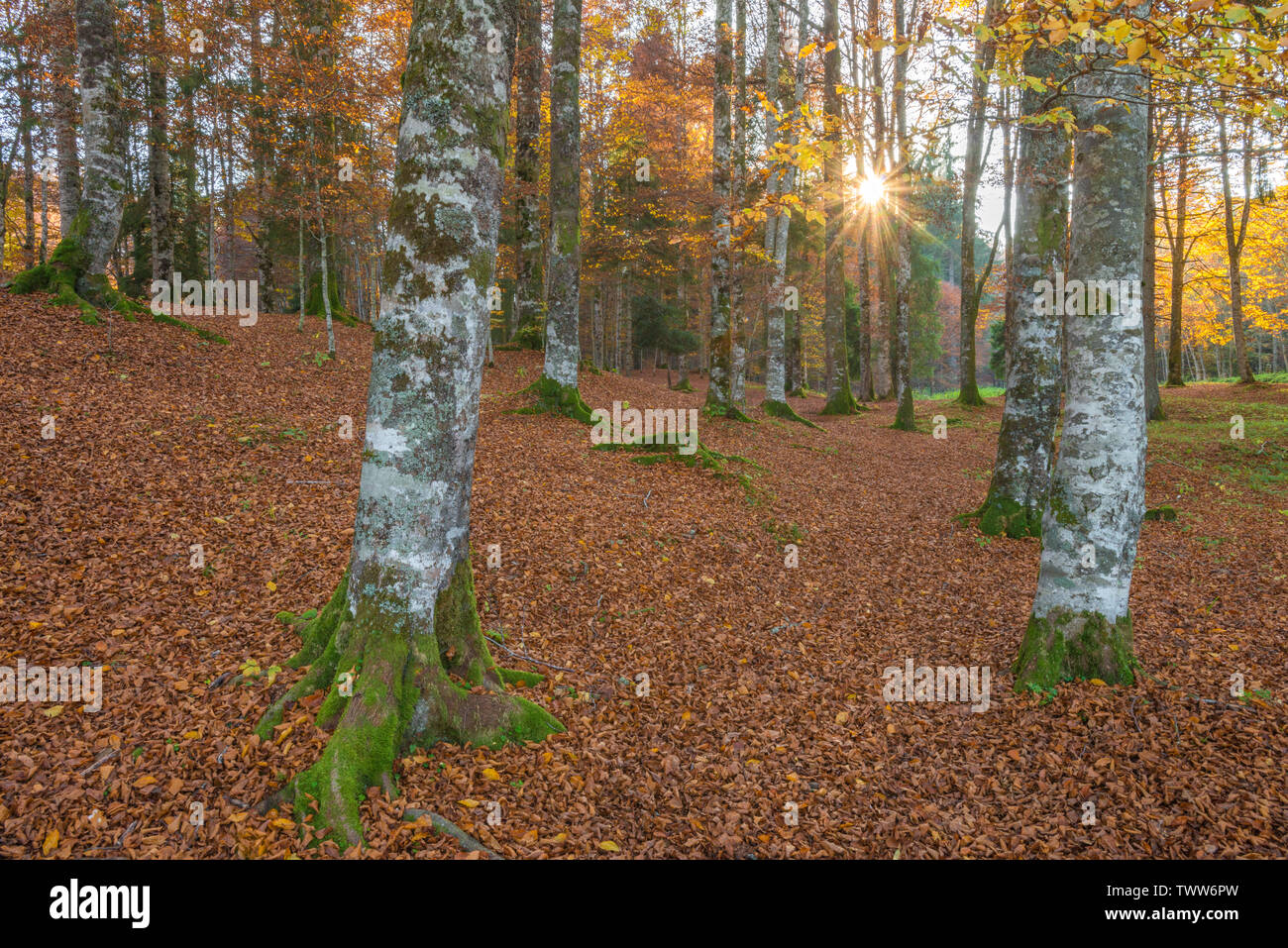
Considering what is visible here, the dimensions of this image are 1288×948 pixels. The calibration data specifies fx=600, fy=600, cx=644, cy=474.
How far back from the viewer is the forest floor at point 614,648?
3.34 m

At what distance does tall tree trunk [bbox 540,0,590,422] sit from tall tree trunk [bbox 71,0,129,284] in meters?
7.39

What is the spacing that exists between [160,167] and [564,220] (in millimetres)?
13423

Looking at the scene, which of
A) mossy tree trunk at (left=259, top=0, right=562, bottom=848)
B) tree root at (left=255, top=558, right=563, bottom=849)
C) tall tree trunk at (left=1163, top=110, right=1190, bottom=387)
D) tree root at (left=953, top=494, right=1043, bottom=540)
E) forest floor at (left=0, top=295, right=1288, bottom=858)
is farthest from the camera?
tall tree trunk at (left=1163, top=110, right=1190, bottom=387)

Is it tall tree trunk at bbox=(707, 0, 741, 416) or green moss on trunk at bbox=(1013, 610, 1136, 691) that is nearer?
green moss on trunk at bbox=(1013, 610, 1136, 691)

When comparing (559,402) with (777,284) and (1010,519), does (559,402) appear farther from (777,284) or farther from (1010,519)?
(1010,519)

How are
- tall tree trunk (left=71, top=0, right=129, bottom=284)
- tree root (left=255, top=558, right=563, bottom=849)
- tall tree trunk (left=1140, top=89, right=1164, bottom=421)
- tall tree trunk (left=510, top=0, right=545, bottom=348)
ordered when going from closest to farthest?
tree root (left=255, top=558, right=563, bottom=849) → tall tree trunk (left=71, top=0, right=129, bottom=284) → tall tree trunk (left=1140, top=89, right=1164, bottom=421) → tall tree trunk (left=510, top=0, right=545, bottom=348)

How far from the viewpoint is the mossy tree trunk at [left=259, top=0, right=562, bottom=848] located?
11.8 ft

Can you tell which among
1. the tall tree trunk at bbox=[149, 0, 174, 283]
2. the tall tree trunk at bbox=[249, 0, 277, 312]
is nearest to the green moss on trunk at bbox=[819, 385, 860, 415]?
the tall tree trunk at bbox=[249, 0, 277, 312]

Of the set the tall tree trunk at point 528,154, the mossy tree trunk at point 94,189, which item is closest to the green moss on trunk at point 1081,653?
the mossy tree trunk at point 94,189

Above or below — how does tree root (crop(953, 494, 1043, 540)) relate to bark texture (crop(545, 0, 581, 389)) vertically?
below

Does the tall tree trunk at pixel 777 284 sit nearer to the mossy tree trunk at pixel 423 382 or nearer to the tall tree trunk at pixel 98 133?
the mossy tree trunk at pixel 423 382

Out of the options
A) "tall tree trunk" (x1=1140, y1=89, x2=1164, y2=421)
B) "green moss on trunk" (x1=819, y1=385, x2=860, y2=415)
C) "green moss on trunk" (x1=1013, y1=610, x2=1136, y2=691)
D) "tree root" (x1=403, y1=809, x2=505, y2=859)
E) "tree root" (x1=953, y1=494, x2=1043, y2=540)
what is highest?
"tall tree trunk" (x1=1140, y1=89, x2=1164, y2=421)

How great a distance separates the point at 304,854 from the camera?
296 cm

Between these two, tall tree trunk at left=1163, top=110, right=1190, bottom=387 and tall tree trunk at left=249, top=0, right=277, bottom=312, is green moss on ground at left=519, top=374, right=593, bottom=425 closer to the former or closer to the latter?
tall tree trunk at left=249, top=0, right=277, bottom=312
